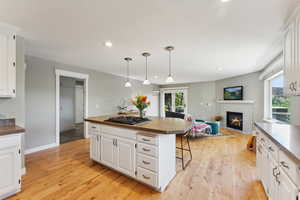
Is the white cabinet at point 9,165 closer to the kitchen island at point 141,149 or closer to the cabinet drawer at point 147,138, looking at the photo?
the kitchen island at point 141,149

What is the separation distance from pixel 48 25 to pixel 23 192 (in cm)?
235

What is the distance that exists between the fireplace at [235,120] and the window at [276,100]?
111 centimetres

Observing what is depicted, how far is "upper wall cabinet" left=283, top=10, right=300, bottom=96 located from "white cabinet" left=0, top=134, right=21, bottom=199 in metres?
3.50

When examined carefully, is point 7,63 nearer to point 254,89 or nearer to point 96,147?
point 96,147

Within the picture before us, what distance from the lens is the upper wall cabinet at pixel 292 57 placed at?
1.50 meters

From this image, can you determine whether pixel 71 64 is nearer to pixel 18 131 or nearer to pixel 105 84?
pixel 105 84

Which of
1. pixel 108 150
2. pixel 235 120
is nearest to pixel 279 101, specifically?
pixel 235 120

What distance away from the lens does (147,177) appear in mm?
1877

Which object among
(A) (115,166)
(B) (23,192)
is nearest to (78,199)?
(A) (115,166)

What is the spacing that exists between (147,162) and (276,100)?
433cm

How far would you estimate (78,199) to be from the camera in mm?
1715

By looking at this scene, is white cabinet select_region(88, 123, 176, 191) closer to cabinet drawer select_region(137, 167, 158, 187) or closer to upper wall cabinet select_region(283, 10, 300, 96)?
cabinet drawer select_region(137, 167, 158, 187)

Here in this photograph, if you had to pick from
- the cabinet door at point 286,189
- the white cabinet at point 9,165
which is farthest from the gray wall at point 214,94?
the white cabinet at point 9,165

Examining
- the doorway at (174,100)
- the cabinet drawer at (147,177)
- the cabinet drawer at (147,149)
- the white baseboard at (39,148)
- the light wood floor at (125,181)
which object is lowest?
the light wood floor at (125,181)
